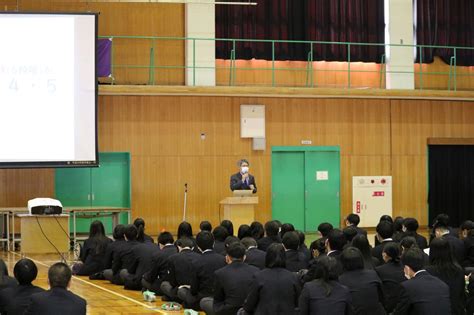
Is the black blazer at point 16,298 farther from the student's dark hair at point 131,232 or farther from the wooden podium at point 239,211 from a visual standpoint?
the wooden podium at point 239,211

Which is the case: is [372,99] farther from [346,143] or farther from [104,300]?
[104,300]

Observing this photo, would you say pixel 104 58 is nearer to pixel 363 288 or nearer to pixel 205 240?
pixel 205 240

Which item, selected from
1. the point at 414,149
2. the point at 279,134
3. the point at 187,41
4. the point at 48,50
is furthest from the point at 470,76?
the point at 48,50

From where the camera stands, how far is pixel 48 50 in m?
17.5

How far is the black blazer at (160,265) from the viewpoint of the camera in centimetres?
1116

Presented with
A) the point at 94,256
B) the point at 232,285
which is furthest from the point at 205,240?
the point at 94,256

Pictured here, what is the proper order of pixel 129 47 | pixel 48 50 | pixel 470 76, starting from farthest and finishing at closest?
1. pixel 470 76
2. pixel 129 47
3. pixel 48 50

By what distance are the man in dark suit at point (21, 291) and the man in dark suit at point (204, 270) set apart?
10.2 ft

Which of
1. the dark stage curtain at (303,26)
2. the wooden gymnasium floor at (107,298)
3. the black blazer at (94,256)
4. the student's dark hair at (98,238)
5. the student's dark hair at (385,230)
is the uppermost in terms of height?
the dark stage curtain at (303,26)

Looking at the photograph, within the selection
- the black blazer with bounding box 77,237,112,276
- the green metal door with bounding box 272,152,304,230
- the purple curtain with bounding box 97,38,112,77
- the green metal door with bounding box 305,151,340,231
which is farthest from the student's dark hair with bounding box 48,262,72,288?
the green metal door with bounding box 305,151,340,231

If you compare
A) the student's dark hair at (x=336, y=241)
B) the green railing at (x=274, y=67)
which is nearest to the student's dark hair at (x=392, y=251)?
the student's dark hair at (x=336, y=241)

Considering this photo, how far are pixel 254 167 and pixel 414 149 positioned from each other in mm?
4478

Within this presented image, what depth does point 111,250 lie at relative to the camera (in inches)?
512

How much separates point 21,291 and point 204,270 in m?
3.27
